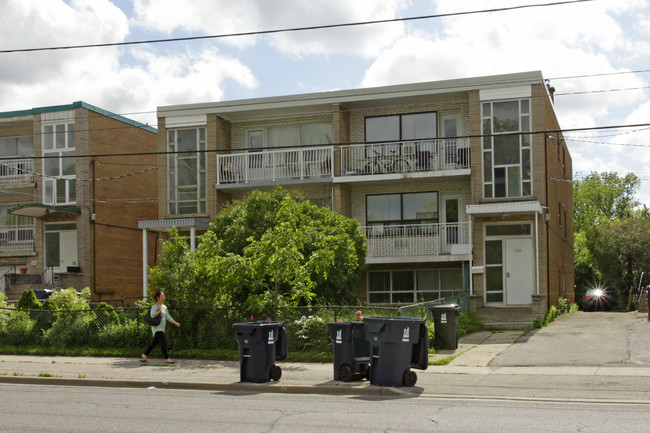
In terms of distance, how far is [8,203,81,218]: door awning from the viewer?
30328mm

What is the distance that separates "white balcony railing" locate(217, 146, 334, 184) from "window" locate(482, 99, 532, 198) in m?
5.56

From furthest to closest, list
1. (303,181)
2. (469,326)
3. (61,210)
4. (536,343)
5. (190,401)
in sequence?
(61,210) → (303,181) → (469,326) → (536,343) → (190,401)

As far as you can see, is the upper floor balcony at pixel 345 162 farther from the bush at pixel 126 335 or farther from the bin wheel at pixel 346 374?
the bin wheel at pixel 346 374

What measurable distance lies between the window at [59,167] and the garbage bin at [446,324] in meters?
20.1

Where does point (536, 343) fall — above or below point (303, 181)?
below

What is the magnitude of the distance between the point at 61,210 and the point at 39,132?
3702 millimetres

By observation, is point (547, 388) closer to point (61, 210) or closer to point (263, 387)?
point (263, 387)

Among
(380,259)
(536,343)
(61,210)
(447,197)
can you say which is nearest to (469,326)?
(536,343)

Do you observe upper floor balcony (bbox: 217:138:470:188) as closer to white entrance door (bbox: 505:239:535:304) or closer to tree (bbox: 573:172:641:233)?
white entrance door (bbox: 505:239:535:304)

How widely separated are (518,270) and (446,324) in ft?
29.7

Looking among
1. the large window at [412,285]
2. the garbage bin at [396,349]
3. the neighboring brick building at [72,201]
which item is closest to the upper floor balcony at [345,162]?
the large window at [412,285]

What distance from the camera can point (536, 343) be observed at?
17.0 meters

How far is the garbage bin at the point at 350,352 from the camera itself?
12.2 meters

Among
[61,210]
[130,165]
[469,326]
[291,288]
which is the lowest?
[469,326]
